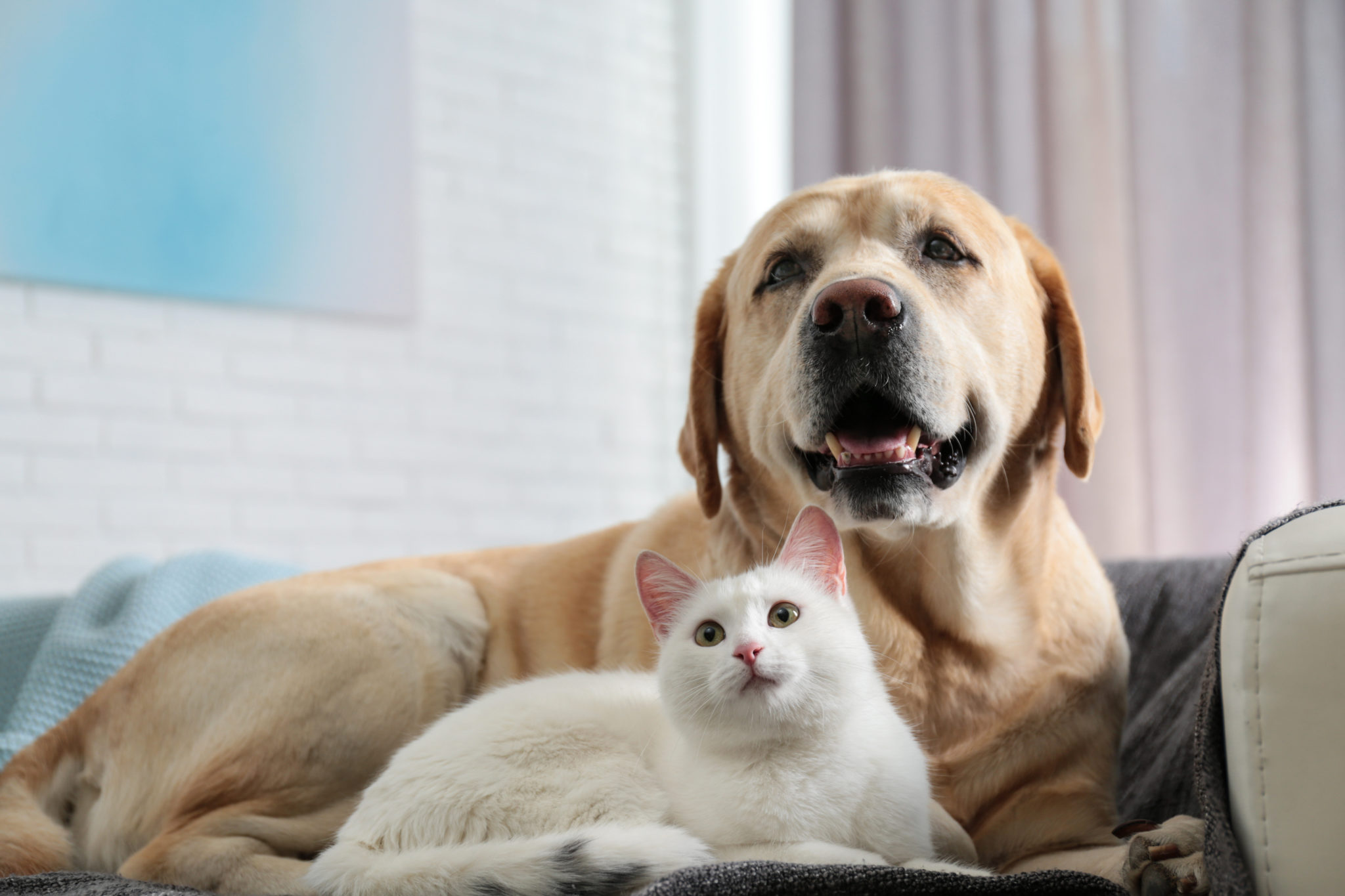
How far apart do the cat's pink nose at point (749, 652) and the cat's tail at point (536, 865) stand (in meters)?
0.16

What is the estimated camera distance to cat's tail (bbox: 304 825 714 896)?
35.0 inches

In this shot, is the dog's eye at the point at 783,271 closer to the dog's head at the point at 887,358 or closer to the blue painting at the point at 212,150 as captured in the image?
the dog's head at the point at 887,358

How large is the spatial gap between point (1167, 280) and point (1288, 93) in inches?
19.9

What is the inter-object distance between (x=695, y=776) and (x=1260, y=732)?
0.48m

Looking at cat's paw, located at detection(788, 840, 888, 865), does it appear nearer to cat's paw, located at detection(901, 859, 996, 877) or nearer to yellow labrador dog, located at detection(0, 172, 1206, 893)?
cat's paw, located at detection(901, 859, 996, 877)

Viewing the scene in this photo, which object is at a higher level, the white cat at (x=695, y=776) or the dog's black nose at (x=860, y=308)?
the dog's black nose at (x=860, y=308)

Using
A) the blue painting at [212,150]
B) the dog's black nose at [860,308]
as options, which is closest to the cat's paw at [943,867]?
the dog's black nose at [860,308]

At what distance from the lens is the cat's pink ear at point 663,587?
1108 millimetres

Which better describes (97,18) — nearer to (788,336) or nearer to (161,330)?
(161,330)

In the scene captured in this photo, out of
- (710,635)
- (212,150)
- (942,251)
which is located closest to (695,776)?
(710,635)

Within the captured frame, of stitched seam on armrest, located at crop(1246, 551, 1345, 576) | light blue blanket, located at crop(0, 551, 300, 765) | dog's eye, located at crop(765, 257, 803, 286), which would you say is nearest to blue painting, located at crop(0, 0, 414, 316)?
light blue blanket, located at crop(0, 551, 300, 765)

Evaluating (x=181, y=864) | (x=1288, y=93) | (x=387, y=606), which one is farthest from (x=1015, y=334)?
(x=1288, y=93)

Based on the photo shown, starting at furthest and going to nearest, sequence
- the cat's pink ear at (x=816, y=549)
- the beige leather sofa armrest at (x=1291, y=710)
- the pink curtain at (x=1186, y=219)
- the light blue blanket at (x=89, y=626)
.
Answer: the pink curtain at (x=1186, y=219) → the light blue blanket at (x=89, y=626) → the cat's pink ear at (x=816, y=549) → the beige leather sofa armrest at (x=1291, y=710)

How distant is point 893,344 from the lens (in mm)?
1249
